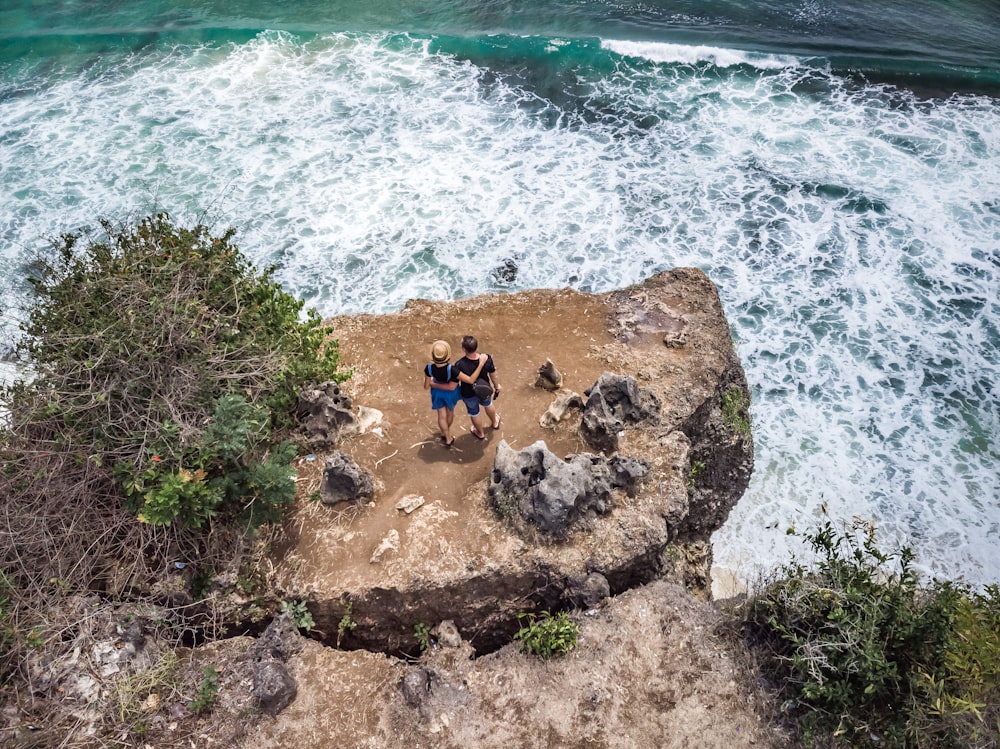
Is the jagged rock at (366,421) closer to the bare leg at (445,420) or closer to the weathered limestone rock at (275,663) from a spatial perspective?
the bare leg at (445,420)

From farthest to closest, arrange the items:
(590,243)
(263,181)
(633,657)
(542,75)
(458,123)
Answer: (542,75) → (458,123) → (263,181) → (590,243) → (633,657)

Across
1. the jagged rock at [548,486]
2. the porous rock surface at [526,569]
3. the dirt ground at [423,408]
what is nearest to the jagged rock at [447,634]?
the porous rock surface at [526,569]

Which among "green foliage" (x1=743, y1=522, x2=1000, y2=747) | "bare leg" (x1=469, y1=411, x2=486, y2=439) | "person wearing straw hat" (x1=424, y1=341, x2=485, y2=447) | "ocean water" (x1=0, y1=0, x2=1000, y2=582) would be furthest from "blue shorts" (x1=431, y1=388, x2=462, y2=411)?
"ocean water" (x1=0, y1=0, x2=1000, y2=582)

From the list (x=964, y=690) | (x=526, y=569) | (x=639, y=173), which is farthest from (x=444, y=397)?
(x=639, y=173)

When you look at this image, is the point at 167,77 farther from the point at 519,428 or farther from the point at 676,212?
the point at 519,428

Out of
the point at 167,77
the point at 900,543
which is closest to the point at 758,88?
the point at 900,543

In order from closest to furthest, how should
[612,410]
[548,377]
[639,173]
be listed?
[612,410], [548,377], [639,173]

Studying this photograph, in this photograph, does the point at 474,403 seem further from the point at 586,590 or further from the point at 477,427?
the point at 586,590
